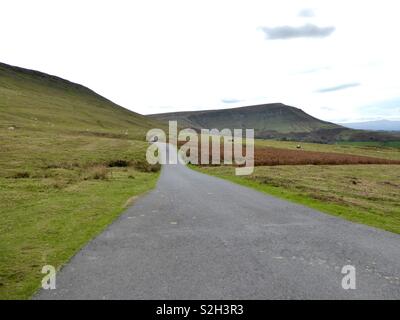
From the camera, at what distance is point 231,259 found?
37.0 ft

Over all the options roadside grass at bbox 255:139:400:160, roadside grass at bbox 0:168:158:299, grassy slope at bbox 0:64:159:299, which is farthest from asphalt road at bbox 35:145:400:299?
roadside grass at bbox 255:139:400:160

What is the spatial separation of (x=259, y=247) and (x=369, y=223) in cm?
677

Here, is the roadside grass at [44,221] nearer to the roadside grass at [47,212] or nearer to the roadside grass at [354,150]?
the roadside grass at [47,212]

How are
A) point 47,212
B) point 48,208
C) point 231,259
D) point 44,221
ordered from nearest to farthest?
point 231,259, point 44,221, point 47,212, point 48,208

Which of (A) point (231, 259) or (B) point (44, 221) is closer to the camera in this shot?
(A) point (231, 259)

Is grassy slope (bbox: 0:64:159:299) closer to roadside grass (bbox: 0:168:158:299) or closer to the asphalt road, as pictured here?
roadside grass (bbox: 0:168:158:299)

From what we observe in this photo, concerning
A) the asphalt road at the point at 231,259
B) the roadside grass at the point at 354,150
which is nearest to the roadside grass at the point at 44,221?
the asphalt road at the point at 231,259

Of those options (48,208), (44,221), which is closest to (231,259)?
(44,221)

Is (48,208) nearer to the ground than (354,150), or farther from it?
nearer to the ground

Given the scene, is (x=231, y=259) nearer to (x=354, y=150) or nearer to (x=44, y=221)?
(x=44, y=221)

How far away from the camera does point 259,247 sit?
12.5 m

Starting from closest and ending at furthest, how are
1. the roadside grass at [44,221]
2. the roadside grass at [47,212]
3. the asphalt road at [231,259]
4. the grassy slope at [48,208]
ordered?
1. the asphalt road at [231,259]
2. the roadside grass at [44,221]
3. the roadside grass at [47,212]
4. the grassy slope at [48,208]

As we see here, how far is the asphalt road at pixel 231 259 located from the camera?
8914mm
